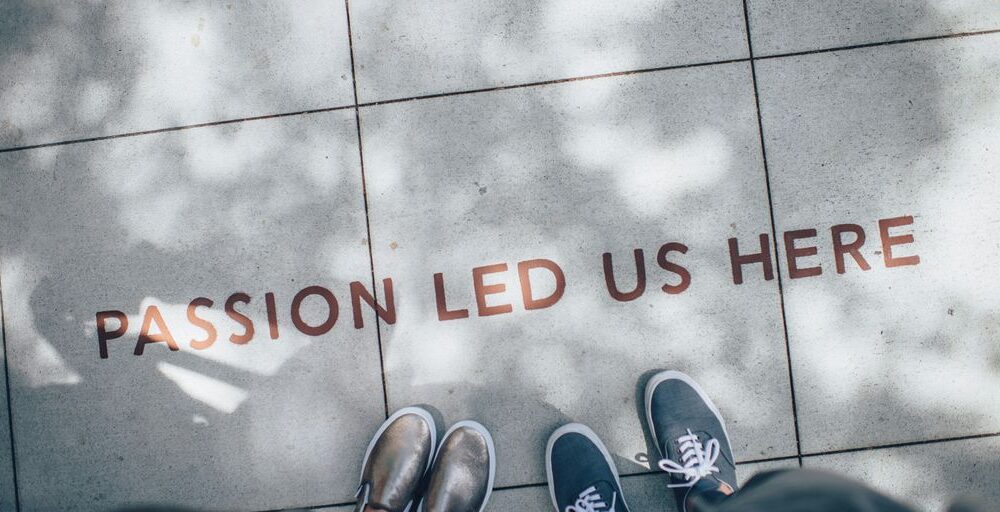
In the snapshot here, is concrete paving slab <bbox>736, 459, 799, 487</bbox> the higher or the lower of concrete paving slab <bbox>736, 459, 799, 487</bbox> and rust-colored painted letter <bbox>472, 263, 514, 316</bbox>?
the lower

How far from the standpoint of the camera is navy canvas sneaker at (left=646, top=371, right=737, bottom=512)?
230cm

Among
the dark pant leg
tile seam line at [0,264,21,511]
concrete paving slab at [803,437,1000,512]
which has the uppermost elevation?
tile seam line at [0,264,21,511]

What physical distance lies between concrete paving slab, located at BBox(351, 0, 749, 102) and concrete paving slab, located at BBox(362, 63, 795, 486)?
8cm

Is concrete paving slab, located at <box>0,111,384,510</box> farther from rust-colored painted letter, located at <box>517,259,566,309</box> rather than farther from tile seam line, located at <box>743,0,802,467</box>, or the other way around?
tile seam line, located at <box>743,0,802,467</box>

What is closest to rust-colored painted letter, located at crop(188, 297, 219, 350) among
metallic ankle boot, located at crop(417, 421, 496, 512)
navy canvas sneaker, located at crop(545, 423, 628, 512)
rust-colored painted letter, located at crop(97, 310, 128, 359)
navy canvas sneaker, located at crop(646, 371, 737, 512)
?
rust-colored painted letter, located at crop(97, 310, 128, 359)

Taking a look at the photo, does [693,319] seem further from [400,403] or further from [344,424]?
[344,424]

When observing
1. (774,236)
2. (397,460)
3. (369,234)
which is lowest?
(397,460)

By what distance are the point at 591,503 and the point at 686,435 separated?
0.46 meters

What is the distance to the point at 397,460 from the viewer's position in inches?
90.7

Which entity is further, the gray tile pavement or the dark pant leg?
the gray tile pavement

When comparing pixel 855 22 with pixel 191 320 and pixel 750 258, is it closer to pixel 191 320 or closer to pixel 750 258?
pixel 750 258

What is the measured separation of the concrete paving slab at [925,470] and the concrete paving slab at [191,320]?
199cm

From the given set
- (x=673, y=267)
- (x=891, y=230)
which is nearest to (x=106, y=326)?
(x=673, y=267)

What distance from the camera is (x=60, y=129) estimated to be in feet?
7.99
